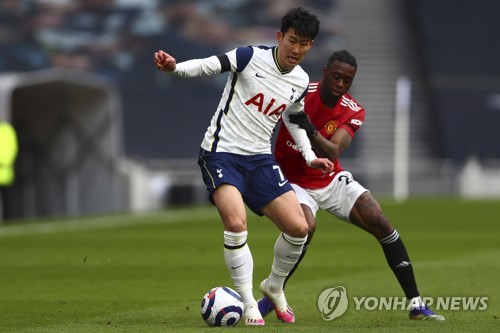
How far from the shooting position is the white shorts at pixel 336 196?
9.98 metres

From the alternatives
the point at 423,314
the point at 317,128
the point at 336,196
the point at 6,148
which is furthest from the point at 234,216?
the point at 6,148

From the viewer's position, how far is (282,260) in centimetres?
959

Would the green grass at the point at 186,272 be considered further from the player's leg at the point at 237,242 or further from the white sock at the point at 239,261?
the white sock at the point at 239,261

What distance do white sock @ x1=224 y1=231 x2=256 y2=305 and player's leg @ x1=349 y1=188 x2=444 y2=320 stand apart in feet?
4.30

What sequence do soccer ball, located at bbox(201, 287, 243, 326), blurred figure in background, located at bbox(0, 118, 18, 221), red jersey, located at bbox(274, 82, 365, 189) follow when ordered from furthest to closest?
blurred figure in background, located at bbox(0, 118, 18, 221), red jersey, located at bbox(274, 82, 365, 189), soccer ball, located at bbox(201, 287, 243, 326)

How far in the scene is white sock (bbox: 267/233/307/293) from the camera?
9508 mm

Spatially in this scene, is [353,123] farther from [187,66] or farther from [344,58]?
[187,66]

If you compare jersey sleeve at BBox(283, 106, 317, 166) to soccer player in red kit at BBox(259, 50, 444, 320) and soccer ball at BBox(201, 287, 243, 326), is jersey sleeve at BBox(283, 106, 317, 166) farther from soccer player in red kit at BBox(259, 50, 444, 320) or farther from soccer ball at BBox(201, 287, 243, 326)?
soccer ball at BBox(201, 287, 243, 326)

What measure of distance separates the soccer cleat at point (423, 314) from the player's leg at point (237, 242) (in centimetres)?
138

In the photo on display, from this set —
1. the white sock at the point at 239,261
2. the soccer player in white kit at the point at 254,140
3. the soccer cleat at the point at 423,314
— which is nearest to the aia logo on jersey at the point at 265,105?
the soccer player in white kit at the point at 254,140

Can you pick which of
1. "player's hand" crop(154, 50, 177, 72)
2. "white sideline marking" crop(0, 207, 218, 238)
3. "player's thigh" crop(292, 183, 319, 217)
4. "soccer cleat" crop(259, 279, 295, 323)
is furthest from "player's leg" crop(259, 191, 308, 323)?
"white sideline marking" crop(0, 207, 218, 238)

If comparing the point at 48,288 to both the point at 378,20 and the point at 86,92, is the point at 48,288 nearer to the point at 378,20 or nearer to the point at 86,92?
the point at 86,92

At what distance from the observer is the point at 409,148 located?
51.0 m

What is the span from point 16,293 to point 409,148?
4006 centimetres
